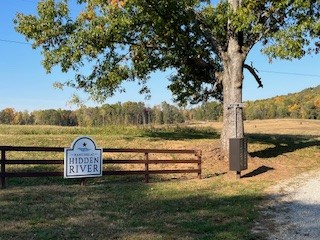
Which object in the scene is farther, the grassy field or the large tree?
the large tree

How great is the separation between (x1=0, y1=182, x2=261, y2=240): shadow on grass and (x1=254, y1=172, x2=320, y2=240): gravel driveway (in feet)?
1.17

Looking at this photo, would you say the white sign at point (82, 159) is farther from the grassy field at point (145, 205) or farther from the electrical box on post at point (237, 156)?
the electrical box on post at point (237, 156)

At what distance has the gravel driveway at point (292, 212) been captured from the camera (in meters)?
7.17

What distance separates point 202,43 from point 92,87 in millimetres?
5161

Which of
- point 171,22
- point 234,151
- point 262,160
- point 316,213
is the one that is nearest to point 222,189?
point 234,151

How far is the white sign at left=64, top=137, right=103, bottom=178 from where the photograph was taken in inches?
462

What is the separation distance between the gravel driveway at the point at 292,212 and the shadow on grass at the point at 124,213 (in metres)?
0.36

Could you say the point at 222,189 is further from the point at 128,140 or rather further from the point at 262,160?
the point at 128,140

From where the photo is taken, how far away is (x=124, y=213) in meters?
8.68

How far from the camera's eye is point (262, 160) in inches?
663

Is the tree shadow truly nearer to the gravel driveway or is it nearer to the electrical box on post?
the electrical box on post

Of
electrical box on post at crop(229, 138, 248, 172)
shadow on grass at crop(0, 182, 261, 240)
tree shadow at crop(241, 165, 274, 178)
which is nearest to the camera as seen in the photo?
shadow on grass at crop(0, 182, 261, 240)

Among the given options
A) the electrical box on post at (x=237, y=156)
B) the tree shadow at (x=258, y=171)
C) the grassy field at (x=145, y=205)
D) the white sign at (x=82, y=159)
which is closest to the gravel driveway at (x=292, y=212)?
the grassy field at (x=145, y=205)

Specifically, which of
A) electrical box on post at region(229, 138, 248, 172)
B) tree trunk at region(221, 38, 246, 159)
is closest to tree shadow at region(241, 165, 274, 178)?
electrical box on post at region(229, 138, 248, 172)
